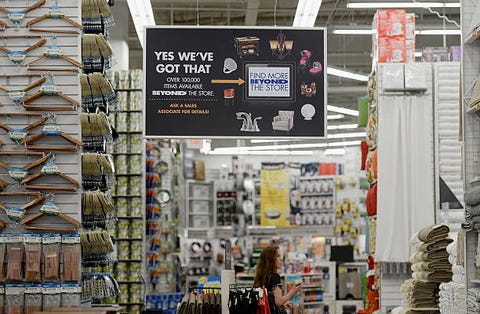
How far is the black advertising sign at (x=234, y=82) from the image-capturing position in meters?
8.70

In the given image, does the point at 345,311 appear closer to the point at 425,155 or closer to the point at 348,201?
the point at 348,201

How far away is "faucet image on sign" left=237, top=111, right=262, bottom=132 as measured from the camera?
8703mm

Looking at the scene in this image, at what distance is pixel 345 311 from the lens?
1580cm

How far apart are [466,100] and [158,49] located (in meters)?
3.76

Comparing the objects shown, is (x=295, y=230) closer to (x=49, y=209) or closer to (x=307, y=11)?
(x=307, y=11)

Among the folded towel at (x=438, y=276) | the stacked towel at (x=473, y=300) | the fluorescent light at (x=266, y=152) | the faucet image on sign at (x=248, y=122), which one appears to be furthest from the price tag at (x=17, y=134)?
the fluorescent light at (x=266, y=152)

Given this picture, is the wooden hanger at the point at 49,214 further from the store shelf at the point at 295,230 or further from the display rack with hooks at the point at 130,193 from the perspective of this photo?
the store shelf at the point at 295,230

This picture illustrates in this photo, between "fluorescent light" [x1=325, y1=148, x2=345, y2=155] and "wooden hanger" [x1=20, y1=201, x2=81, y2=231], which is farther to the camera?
"fluorescent light" [x1=325, y1=148, x2=345, y2=155]

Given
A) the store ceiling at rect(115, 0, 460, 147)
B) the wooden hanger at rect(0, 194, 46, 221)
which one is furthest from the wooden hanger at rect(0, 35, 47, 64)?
the store ceiling at rect(115, 0, 460, 147)

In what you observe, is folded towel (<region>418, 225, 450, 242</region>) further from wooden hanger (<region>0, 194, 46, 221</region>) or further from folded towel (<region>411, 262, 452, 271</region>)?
wooden hanger (<region>0, 194, 46, 221</region>)

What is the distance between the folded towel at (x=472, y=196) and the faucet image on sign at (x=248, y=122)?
327cm

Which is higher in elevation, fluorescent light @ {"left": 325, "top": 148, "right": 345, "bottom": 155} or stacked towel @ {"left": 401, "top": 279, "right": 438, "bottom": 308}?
fluorescent light @ {"left": 325, "top": 148, "right": 345, "bottom": 155}

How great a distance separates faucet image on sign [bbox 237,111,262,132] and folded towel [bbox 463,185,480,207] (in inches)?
129

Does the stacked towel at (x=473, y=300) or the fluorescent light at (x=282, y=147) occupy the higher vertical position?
the fluorescent light at (x=282, y=147)
